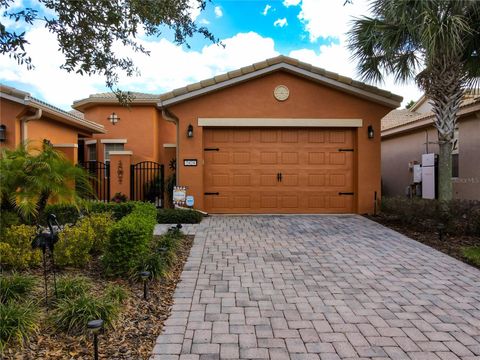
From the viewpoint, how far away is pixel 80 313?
3596mm

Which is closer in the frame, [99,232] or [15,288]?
[15,288]

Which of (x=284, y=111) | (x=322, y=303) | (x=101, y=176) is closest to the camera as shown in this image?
(x=322, y=303)

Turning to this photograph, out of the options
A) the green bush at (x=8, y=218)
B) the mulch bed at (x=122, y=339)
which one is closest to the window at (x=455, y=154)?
the mulch bed at (x=122, y=339)

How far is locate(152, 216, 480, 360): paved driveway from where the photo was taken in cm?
337

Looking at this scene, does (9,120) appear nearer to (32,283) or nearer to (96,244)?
(96,244)

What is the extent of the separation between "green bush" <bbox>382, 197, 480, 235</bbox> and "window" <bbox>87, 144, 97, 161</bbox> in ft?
42.6

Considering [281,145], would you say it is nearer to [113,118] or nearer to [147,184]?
[147,184]

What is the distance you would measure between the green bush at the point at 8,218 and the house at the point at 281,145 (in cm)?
536

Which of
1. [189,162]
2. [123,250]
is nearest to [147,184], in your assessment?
[189,162]

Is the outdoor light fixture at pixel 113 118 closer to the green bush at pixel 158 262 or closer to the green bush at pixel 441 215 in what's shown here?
the green bush at pixel 441 215

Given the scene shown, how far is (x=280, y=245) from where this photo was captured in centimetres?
742

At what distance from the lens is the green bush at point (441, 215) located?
823cm

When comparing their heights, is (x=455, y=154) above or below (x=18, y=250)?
above

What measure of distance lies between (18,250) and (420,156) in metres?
13.5
